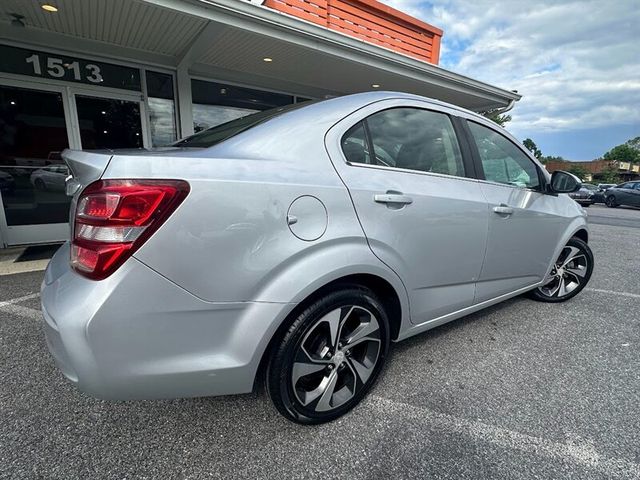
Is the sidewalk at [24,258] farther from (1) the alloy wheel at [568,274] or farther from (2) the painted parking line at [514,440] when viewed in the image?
(1) the alloy wheel at [568,274]

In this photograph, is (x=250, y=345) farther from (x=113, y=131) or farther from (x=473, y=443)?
(x=113, y=131)

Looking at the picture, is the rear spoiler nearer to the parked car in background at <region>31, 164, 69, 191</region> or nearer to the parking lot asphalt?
the parking lot asphalt

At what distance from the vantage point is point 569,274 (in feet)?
10.9

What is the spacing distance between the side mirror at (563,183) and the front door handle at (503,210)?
0.76 m

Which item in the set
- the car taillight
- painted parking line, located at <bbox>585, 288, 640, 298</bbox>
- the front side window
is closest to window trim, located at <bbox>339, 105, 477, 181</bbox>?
the front side window

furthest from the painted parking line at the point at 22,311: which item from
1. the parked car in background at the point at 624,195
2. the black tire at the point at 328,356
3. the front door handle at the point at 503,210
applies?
the parked car in background at the point at 624,195

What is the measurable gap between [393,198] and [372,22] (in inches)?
274

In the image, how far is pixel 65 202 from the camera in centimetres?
526

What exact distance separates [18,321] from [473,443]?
333cm

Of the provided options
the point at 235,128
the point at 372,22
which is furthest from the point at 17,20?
the point at 372,22

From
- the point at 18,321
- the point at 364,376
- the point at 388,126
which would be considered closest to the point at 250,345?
the point at 364,376

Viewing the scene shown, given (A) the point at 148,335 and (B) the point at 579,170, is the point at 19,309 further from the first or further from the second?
(B) the point at 579,170

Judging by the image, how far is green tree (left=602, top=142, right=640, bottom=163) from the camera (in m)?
68.1

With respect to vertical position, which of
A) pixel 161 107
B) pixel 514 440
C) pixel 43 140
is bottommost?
pixel 514 440
